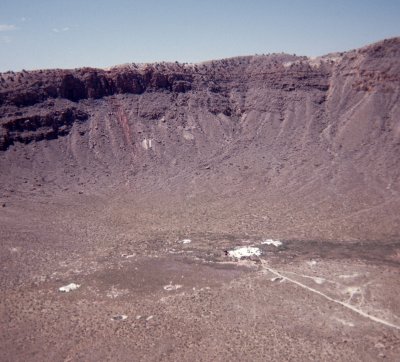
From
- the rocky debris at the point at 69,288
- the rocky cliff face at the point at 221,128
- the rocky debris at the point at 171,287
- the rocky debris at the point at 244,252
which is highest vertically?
the rocky cliff face at the point at 221,128

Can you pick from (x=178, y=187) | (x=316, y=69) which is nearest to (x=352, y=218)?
(x=178, y=187)

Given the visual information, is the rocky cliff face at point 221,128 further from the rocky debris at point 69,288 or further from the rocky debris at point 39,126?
the rocky debris at point 69,288

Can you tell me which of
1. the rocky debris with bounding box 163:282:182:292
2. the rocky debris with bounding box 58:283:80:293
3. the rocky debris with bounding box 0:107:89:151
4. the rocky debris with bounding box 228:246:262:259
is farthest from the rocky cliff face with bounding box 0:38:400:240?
the rocky debris with bounding box 58:283:80:293

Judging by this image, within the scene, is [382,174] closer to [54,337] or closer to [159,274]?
[159,274]

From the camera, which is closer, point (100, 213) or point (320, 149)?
point (100, 213)

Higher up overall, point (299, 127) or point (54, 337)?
point (299, 127)

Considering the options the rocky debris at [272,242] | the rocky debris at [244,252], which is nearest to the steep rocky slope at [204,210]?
the rocky debris at [272,242]

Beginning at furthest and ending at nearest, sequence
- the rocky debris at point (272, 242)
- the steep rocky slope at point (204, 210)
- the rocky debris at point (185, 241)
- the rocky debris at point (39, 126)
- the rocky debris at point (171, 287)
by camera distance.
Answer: the rocky debris at point (39, 126)
the rocky debris at point (185, 241)
the rocky debris at point (272, 242)
the rocky debris at point (171, 287)
the steep rocky slope at point (204, 210)

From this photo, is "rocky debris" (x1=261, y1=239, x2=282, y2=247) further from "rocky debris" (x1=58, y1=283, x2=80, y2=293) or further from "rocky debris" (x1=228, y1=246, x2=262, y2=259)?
"rocky debris" (x1=58, y1=283, x2=80, y2=293)
